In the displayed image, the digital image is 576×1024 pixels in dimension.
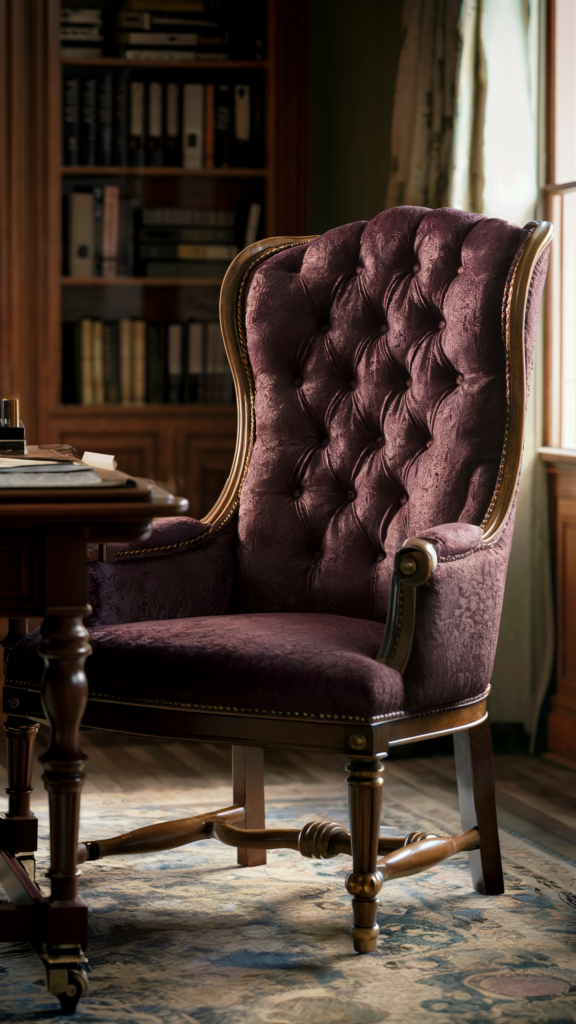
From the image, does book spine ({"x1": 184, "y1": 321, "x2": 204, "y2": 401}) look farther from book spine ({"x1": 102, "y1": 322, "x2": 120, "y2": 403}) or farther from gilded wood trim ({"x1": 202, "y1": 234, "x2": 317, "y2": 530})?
gilded wood trim ({"x1": 202, "y1": 234, "x2": 317, "y2": 530})

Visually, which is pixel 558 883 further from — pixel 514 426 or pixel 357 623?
pixel 514 426

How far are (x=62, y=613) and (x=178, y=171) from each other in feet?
7.93

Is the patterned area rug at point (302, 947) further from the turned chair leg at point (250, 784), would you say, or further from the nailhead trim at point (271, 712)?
the nailhead trim at point (271, 712)

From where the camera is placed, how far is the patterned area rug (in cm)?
167

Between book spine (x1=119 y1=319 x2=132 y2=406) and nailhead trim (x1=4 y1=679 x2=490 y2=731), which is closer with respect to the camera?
nailhead trim (x1=4 y1=679 x2=490 y2=731)

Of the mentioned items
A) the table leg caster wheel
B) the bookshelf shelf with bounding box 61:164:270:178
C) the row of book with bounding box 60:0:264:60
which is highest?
the row of book with bounding box 60:0:264:60

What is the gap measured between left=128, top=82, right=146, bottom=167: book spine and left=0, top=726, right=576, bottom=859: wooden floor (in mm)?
1712

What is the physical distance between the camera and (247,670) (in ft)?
5.84

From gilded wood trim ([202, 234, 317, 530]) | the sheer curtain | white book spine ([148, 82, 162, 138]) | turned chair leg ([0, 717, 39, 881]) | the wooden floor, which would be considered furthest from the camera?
white book spine ([148, 82, 162, 138])

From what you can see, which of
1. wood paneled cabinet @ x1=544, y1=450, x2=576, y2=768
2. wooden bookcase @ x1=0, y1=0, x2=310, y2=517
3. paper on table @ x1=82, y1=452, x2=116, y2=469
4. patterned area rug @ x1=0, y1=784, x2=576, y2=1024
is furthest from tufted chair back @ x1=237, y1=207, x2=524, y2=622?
wooden bookcase @ x1=0, y1=0, x2=310, y2=517

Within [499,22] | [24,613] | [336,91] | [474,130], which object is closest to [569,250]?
[474,130]

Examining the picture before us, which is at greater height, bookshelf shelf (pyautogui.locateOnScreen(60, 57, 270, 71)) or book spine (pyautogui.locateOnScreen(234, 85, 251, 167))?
bookshelf shelf (pyautogui.locateOnScreen(60, 57, 270, 71))

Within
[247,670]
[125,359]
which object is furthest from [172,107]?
[247,670]

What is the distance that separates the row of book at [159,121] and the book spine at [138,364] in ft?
1.59
